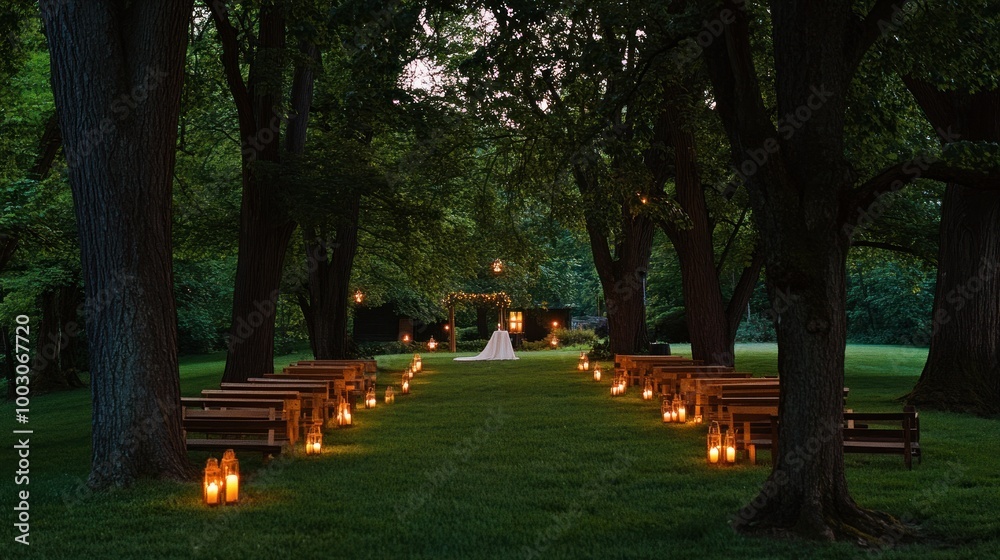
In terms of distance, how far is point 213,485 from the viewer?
8.91 metres

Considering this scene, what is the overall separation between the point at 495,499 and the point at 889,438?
5421 millimetres

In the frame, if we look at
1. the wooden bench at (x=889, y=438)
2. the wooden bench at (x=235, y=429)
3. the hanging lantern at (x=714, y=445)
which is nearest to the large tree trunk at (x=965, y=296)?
the wooden bench at (x=889, y=438)

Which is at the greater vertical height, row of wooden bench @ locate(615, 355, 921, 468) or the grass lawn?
row of wooden bench @ locate(615, 355, 921, 468)

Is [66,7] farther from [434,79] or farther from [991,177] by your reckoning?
[434,79]

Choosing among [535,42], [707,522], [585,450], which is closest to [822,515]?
[707,522]

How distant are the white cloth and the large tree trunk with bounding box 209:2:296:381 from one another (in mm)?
21332

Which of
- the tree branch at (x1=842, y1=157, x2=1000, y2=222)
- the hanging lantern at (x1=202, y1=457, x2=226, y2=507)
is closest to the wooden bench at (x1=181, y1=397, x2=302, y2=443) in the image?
the hanging lantern at (x1=202, y1=457, x2=226, y2=507)

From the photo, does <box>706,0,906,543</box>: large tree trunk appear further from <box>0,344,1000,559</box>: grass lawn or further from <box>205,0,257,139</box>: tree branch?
<box>205,0,257,139</box>: tree branch

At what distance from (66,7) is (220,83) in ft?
41.3

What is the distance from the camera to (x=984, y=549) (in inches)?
285

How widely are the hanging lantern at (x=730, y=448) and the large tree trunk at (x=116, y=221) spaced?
6445 millimetres

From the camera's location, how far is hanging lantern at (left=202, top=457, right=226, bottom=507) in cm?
891

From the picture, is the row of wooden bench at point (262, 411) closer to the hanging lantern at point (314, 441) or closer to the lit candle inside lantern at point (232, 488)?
the hanging lantern at point (314, 441)

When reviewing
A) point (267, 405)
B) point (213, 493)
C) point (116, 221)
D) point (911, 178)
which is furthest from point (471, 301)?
point (911, 178)
